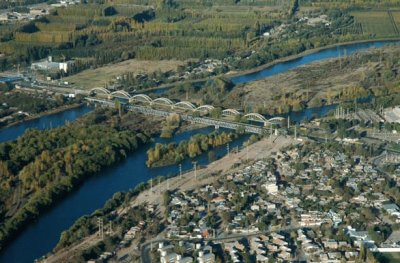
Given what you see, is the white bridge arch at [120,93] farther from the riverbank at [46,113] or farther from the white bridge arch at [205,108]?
the white bridge arch at [205,108]

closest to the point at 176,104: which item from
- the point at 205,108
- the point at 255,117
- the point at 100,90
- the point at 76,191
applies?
the point at 205,108

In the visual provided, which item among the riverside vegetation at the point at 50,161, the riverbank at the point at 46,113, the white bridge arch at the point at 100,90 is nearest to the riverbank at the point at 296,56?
the white bridge arch at the point at 100,90

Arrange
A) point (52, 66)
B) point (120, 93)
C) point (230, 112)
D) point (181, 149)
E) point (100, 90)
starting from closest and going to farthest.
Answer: point (181, 149)
point (230, 112)
point (120, 93)
point (100, 90)
point (52, 66)

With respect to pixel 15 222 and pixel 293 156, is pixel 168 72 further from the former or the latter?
pixel 15 222

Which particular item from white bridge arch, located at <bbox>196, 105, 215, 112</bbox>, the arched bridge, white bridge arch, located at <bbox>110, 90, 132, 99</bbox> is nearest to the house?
the arched bridge

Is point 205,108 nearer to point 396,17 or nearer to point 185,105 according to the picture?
point 185,105

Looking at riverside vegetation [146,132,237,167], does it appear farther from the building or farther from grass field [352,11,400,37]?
grass field [352,11,400,37]

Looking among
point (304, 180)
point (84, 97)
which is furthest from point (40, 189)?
point (84, 97)
